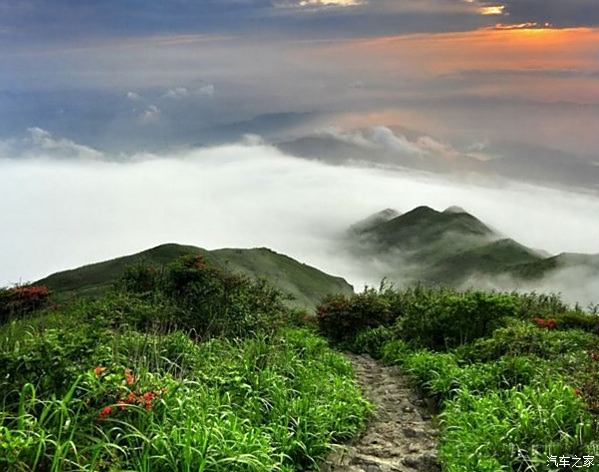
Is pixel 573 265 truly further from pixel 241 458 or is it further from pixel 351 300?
pixel 241 458

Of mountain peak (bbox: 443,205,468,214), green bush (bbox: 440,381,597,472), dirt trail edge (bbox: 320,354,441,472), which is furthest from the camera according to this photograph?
mountain peak (bbox: 443,205,468,214)

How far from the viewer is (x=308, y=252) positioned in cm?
19975

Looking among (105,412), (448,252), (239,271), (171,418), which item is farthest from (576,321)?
(448,252)

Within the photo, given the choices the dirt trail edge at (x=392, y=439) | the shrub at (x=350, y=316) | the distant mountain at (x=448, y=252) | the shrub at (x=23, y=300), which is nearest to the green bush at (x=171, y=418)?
the dirt trail edge at (x=392, y=439)

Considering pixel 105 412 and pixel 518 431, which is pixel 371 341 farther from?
pixel 105 412

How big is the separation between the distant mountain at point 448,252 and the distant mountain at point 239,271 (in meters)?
29.5

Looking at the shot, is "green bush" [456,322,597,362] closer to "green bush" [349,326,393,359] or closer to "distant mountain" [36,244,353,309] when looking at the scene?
"green bush" [349,326,393,359]

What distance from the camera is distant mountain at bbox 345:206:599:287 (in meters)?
88.6

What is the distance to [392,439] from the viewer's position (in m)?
8.73

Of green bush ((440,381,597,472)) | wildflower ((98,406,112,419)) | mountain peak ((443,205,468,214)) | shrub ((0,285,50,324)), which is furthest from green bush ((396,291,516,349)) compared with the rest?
mountain peak ((443,205,468,214))

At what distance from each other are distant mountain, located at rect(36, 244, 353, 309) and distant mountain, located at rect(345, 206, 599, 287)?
2952cm

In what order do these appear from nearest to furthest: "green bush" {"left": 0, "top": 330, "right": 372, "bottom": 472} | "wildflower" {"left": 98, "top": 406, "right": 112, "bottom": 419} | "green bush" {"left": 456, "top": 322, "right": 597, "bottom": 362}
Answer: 1. "green bush" {"left": 0, "top": 330, "right": 372, "bottom": 472}
2. "wildflower" {"left": 98, "top": 406, "right": 112, "bottom": 419}
3. "green bush" {"left": 456, "top": 322, "right": 597, "bottom": 362}

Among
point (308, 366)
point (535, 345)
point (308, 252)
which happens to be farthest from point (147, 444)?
point (308, 252)

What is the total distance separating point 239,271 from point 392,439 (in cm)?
2506
